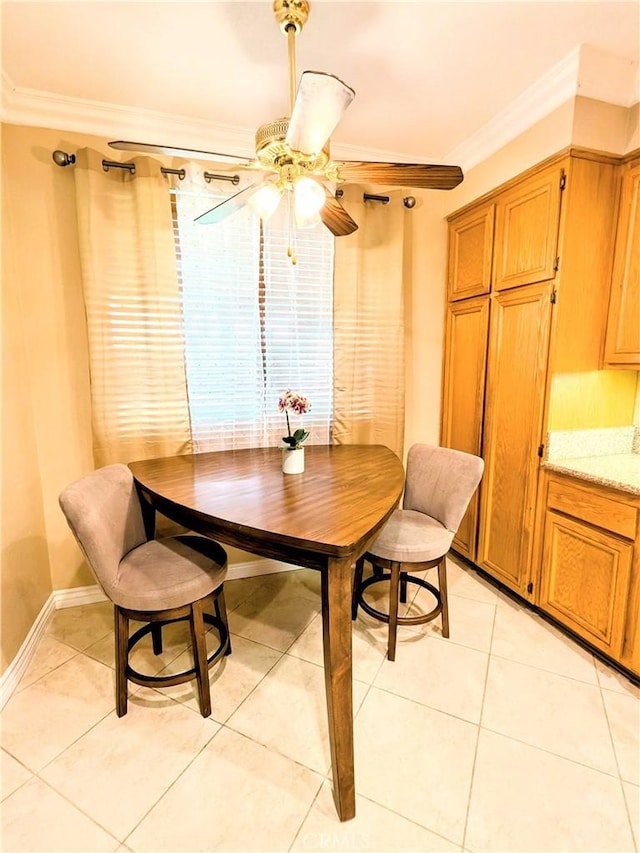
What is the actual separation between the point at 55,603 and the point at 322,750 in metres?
1.81

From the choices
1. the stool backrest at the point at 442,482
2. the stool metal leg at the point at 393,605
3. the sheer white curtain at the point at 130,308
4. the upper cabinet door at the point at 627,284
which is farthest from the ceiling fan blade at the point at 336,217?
the stool metal leg at the point at 393,605

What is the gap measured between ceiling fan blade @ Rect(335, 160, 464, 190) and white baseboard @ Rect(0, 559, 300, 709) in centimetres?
161

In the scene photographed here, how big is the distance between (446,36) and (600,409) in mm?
1877

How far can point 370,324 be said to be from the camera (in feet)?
8.35

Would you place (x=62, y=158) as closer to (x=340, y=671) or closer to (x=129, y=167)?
(x=129, y=167)

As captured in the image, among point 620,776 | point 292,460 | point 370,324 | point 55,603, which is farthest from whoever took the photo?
point 370,324

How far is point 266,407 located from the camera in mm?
2514

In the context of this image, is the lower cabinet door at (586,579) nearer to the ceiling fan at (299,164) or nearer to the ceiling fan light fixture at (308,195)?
the ceiling fan at (299,164)

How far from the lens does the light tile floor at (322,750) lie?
3.93ft

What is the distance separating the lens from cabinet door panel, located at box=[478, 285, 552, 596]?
2057mm

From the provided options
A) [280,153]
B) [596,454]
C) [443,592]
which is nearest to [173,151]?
[280,153]

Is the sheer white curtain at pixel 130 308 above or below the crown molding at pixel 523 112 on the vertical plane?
below

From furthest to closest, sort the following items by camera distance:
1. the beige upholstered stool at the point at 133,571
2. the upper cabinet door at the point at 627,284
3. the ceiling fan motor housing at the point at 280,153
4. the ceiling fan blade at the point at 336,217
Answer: the upper cabinet door at the point at 627,284 → the ceiling fan blade at the point at 336,217 → the beige upholstered stool at the point at 133,571 → the ceiling fan motor housing at the point at 280,153

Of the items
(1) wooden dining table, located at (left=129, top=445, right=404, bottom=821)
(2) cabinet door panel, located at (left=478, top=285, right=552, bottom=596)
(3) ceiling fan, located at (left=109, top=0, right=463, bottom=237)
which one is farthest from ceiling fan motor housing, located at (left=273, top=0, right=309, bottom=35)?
(1) wooden dining table, located at (left=129, top=445, right=404, bottom=821)
